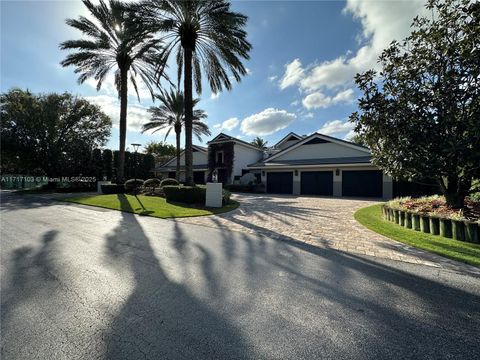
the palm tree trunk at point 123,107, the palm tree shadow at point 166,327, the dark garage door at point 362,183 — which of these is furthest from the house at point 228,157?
the palm tree shadow at point 166,327

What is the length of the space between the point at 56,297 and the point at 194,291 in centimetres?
192

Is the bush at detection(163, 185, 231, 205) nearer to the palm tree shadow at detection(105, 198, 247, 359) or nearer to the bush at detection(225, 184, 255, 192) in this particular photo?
the palm tree shadow at detection(105, 198, 247, 359)

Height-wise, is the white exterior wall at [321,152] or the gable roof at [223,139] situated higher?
the gable roof at [223,139]

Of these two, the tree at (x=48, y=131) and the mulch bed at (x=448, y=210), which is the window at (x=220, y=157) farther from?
the mulch bed at (x=448, y=210)

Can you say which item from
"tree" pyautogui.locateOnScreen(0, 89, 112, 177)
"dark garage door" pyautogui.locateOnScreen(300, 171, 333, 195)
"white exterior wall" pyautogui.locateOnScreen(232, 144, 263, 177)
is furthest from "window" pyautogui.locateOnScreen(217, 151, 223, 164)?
"tree" pyautogui.locateOnScreen(0, 89, 112, 177)

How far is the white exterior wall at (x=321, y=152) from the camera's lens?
64.5ft

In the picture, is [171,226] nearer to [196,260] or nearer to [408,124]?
[196,260]

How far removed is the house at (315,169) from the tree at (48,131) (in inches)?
597

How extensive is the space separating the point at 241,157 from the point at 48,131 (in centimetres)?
2061

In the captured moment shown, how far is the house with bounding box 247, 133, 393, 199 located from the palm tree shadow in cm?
1709

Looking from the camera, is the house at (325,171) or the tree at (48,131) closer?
the house at (325,171)

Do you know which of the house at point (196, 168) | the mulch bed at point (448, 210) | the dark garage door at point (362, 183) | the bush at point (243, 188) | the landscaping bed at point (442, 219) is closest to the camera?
the landscaping bed at point (442, 219)

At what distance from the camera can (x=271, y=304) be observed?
3021 millimetres

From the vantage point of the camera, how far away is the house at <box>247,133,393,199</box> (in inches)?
693
